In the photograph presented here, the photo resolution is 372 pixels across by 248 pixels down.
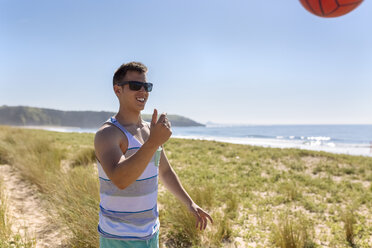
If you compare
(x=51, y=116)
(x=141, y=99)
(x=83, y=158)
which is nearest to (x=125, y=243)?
(x=141, y=99)

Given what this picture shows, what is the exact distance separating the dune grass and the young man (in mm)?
1725

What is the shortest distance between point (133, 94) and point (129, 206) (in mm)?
656

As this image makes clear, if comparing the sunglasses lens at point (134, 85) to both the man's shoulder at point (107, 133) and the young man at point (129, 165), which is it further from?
the man's shoulder at point (107, 133)

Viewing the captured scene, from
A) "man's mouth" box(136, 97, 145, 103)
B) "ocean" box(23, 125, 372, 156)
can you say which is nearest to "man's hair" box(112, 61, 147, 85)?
"man's mouth" box(136, 97, 145, 103)

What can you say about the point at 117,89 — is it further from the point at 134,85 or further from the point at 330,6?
the point at 330,6

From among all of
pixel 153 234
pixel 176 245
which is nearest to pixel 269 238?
pixel 176 245

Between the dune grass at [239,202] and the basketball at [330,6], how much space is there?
8.89 ft

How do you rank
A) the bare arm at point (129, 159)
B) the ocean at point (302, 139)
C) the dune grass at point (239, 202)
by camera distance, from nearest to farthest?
1. the bare arm at point (129, 159)
2. the dune grass at point (239, 202)
3. the ocean at point (302, 139)

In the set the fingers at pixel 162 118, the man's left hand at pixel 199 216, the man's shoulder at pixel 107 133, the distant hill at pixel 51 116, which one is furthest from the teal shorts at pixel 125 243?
the distant hill at pixel 51 116

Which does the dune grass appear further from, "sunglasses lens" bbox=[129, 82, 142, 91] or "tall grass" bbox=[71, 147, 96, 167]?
"sunglasses lens" bbox=[129, 82, 142, 91]

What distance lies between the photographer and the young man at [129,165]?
4.11 feet

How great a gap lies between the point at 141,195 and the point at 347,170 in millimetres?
11269

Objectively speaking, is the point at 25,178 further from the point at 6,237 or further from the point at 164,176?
the point at 164,176

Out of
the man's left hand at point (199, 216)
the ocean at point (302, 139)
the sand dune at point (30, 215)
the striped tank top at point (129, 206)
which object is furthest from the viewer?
the ocean at point (302, 139)
